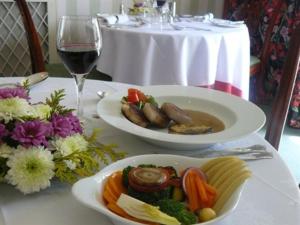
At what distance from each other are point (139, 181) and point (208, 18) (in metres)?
1.78

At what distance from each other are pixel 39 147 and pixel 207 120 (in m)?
0.34

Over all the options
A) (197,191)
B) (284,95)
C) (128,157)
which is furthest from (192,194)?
(284,95)

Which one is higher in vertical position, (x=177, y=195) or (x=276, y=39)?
(x=177, y=195)

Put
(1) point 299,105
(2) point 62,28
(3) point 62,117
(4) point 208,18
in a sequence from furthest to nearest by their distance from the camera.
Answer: (1) point 299,105, (4) point 208,18, (2) point 62,28, (3) point 62,117

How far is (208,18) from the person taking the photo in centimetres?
203

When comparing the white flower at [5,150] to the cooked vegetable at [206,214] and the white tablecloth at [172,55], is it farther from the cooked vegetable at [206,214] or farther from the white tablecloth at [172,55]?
the white tablecloth at [172,55]

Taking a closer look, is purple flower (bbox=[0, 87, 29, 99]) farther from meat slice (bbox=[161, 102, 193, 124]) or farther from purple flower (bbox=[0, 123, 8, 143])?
meat slice (bbox=[161, 102, 193, 124])

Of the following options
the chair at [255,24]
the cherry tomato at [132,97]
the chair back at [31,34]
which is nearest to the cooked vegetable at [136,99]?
the cherry tomato at [132,97]

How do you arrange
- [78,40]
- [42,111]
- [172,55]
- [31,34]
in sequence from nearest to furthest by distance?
1. [42,111]
2. [78,40]
3. [31,34]
4. [172,55]

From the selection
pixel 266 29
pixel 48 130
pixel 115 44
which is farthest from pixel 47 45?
pixel 48 130

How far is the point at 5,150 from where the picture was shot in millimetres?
404

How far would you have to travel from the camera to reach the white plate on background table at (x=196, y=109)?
1.75 feet

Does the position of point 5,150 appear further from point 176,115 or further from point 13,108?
point 176,115

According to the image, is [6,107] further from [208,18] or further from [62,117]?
[208,18]
